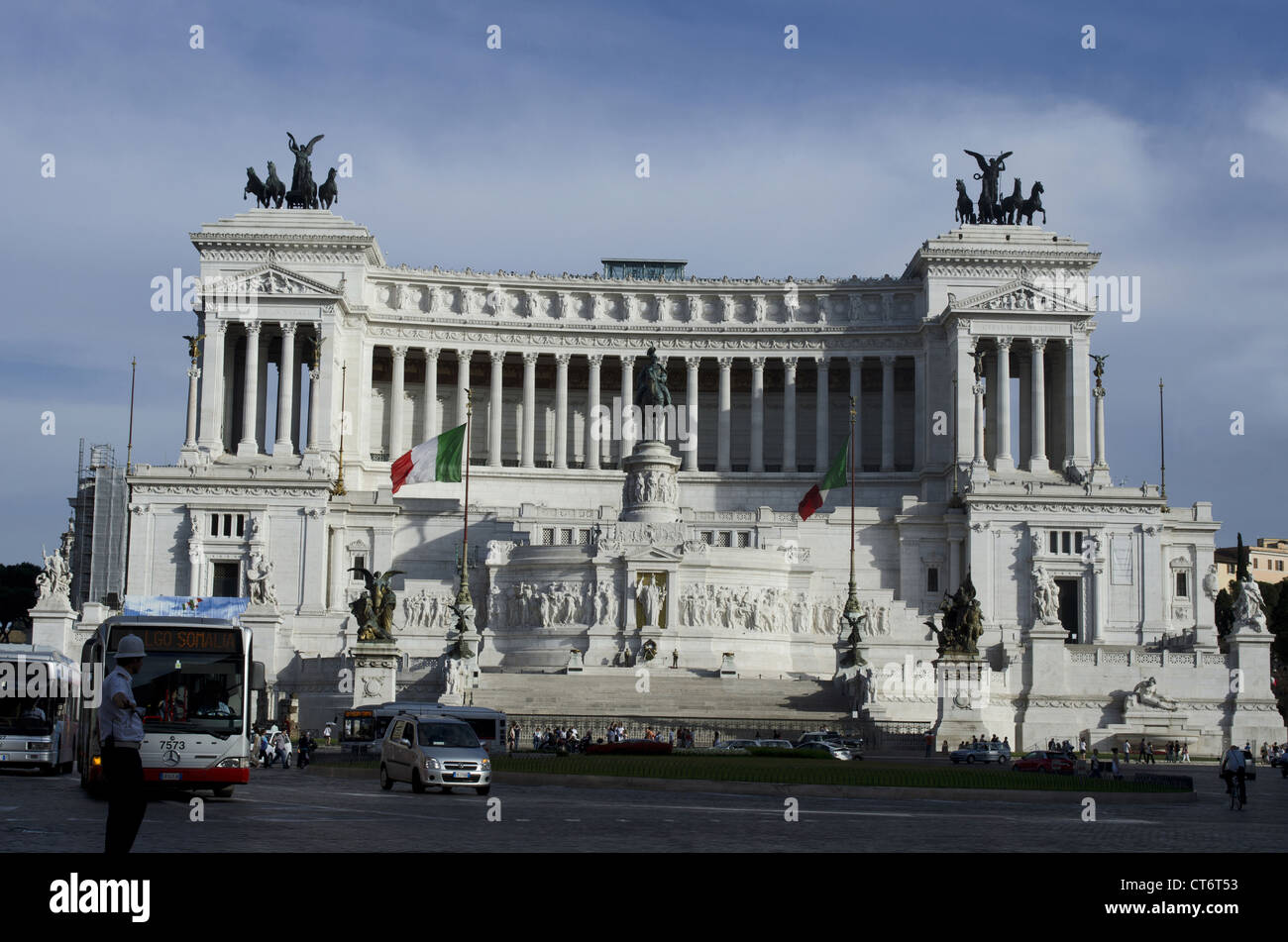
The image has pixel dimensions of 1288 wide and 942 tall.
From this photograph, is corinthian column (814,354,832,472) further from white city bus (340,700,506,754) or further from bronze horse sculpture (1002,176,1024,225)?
white city bus (340,700,506,754)

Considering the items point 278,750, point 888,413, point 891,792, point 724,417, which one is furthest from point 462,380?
point 891,792

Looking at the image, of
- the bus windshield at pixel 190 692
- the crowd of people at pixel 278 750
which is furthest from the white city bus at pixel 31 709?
the bus windshield at pixel 190 692

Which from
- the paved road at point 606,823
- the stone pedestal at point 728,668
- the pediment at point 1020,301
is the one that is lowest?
the paved road at point 606,823

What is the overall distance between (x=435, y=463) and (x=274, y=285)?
17.4m

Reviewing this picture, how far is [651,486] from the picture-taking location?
86.4 metres

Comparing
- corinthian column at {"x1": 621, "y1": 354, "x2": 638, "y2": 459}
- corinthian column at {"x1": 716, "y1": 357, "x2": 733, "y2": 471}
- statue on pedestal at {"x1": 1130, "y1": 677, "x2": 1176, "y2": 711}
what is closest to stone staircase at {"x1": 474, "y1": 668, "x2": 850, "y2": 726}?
statue on pedestal at {"x1": 1130, "y1": 677, "x2": 1176, "y2": 711}

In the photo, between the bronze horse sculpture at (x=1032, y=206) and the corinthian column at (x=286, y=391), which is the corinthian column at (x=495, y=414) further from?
the bronze horse sculpture at (x=1032, y=206)

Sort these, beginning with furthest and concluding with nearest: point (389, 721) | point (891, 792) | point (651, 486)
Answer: point (651, 486) → point (389, 721) → point (891, 792)

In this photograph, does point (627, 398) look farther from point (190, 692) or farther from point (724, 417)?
point (190, 692)

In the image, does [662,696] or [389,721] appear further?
[662,696]

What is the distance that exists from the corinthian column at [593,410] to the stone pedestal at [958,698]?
47.5m

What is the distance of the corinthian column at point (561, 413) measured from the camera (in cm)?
10638

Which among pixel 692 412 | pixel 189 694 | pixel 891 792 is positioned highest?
pixel 692 412

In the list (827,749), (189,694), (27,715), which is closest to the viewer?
(189,694)
